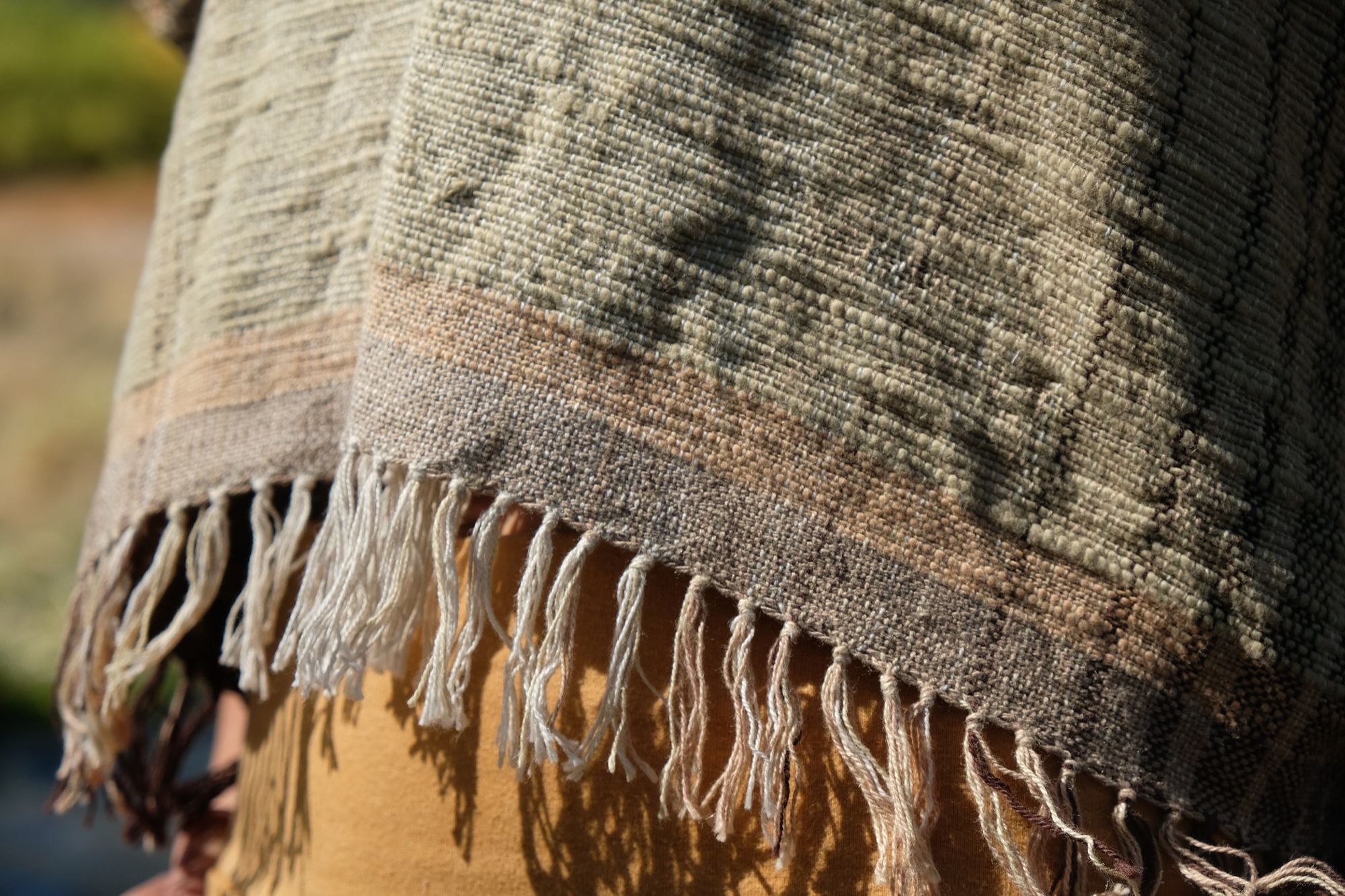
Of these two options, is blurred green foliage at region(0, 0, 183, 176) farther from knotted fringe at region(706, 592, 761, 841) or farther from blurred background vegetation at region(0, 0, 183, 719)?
knotted fringe at region(706, 592, 761, 841)

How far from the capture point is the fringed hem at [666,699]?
631 millimetres

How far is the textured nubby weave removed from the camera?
643 millimetres

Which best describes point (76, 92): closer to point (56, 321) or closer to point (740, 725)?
point (56, 321)

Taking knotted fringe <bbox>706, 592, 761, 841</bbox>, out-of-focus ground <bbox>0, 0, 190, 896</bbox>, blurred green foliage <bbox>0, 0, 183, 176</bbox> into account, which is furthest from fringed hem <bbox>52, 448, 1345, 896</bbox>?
blurred green foliage <bbox>0, 0, 183, 176</bbox>

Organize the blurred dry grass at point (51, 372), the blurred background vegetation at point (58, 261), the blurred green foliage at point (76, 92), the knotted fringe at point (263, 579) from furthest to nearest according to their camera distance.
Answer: the blurred green foliage at point (76, 92)
the blurred background vegetation at point (58, 261)
the blurred dry grass at point (51, 372)
the knotted fringe at point (263, 579)

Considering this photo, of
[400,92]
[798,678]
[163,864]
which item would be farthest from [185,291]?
[163,864]

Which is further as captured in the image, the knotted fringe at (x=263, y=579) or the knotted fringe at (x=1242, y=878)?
the knotted fringe at (x=263, y=579)

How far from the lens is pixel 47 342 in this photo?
11.9 ft

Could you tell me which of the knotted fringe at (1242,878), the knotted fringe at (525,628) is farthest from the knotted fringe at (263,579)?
the knotted fringe at (1242,878)

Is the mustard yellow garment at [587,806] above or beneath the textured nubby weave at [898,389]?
beneath

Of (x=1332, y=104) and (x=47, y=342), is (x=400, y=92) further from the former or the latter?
(x=47, y=342)

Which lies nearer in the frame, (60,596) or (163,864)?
(163,864)

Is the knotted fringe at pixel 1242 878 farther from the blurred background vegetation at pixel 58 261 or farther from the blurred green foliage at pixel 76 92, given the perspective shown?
the blurred green foliage at pixel 76 92

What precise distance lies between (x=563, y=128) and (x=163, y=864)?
2.14 meters
